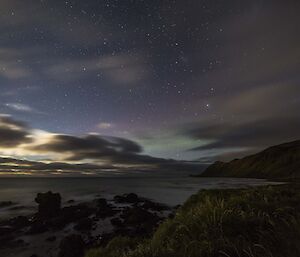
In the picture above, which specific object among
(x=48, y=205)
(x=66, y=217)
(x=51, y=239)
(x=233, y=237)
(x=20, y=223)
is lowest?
(x=51, y=239)

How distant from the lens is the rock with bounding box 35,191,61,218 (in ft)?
136

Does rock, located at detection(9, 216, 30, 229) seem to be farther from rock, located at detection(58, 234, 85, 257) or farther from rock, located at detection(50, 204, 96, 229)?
rock, located at detection(58, 234, 85, 257)

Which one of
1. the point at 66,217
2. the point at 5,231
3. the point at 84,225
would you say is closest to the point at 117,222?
the point at 84,225

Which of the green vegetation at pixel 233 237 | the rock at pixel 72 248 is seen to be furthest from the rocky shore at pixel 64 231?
the green vegetation at pixel 233 237

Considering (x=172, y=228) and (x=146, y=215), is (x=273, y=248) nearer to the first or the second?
(x=172, y=228)

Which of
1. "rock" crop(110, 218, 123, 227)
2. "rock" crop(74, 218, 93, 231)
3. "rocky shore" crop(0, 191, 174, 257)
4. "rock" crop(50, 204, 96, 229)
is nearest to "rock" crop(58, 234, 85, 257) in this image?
"rocky shore" crop(0, 191, 174, 257)

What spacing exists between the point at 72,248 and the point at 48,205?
23472mm

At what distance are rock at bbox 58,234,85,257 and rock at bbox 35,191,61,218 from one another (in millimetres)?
19877

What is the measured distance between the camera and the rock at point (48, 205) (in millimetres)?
41325

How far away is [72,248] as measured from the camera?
21.5m

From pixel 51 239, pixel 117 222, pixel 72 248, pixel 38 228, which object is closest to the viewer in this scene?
pixel 72 248

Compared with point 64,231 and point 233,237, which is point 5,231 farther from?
point 233,237

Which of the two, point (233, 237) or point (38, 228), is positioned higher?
point (233, 237)

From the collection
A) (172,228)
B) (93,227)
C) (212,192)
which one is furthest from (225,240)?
(93,227)
